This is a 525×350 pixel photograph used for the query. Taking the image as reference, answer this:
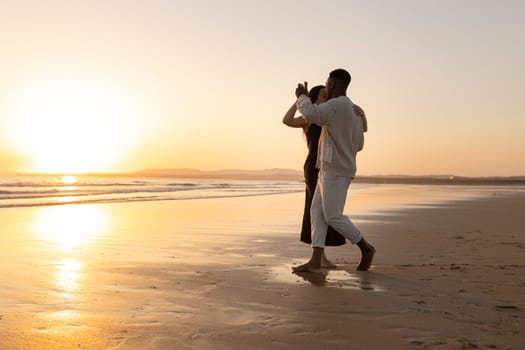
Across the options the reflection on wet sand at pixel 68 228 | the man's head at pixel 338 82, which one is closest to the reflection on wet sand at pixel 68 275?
the reflection on wet sand at pixel 68 228

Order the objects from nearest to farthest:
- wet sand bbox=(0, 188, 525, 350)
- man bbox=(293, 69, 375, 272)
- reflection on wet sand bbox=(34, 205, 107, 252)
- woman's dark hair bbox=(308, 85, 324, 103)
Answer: wet sand bbox=(0, 188, 525, 350) → man bbox=(293, 69, 375, 272) → woman's dark hair bbox=(308, 85, 324, 103) → reflection on wet sand bbox=(34, 205, 107, 252)

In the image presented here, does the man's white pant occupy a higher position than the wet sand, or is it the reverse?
the man's white pant

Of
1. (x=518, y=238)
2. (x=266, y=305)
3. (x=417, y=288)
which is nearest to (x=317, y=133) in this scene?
(x=417, y=288)

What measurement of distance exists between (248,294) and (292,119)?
6.92 feet

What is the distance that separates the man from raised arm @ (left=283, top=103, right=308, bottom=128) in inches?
10.0

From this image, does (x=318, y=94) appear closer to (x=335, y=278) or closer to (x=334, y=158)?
(x=334, y=158)

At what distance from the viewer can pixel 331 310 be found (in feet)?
11.6

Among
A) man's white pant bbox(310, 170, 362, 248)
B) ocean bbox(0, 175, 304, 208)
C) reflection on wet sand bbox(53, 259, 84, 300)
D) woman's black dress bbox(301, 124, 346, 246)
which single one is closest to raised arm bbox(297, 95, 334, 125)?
man's white pant bbox(310, 170, 362, 248)

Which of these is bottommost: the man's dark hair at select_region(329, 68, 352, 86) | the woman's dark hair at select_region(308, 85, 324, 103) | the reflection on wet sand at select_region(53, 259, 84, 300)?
the reflection on wet sand at select_region(53, 259, 84, 300)

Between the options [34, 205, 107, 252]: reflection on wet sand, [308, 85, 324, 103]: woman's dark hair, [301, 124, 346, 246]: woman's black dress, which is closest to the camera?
[301, 124, 346, 246]: woman's black dress

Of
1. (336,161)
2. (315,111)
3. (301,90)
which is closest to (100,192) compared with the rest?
(301,90)

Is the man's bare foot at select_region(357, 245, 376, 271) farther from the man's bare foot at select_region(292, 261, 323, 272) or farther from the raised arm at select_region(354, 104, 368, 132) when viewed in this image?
the raised arm at select_region(354, 104, 368, 132)

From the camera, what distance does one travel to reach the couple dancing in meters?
5.06

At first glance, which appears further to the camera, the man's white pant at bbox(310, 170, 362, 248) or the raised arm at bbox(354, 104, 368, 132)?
the raised arm at bbox(354, 104, 368, 132)
